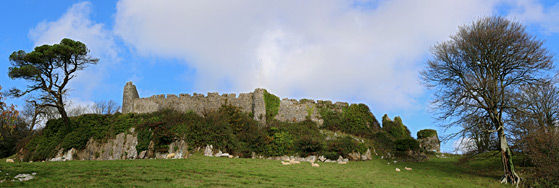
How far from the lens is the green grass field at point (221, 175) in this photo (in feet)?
39.7

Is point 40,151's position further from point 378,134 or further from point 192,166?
point 378,134

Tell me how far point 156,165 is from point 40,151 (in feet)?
42.6

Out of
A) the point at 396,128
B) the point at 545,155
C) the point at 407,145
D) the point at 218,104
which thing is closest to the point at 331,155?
the point at 407,145

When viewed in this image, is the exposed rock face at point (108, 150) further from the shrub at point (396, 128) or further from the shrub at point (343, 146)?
the shrub at point (396, 128)

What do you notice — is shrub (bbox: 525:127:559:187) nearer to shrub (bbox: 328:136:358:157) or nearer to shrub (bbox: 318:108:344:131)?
shrub (bbox: 328:136:358:157)

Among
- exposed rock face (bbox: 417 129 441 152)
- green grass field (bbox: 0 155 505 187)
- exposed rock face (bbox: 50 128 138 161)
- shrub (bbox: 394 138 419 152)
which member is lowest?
green grass field (bbox: 0 155 505 187)

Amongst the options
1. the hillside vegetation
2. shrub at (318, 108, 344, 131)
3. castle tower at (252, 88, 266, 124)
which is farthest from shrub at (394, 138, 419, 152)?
castle tower at (252, 88, 266, 124)

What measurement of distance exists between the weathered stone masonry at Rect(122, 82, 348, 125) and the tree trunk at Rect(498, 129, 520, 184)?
44.6ft

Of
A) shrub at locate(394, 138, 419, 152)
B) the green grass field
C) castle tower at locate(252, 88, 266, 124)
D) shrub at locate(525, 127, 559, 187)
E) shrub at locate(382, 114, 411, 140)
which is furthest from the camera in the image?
shrub at locate(382, 114, 411, 140)

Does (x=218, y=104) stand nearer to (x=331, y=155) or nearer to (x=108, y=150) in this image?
(x=108, y=150)

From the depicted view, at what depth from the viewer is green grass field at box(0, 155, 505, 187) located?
12.1m

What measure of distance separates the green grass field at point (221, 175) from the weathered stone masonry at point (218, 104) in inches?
329

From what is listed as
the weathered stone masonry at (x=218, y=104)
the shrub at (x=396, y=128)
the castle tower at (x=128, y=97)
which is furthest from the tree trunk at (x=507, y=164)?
the castle tower at (x=128, y=97)

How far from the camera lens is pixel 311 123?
28.3 m
